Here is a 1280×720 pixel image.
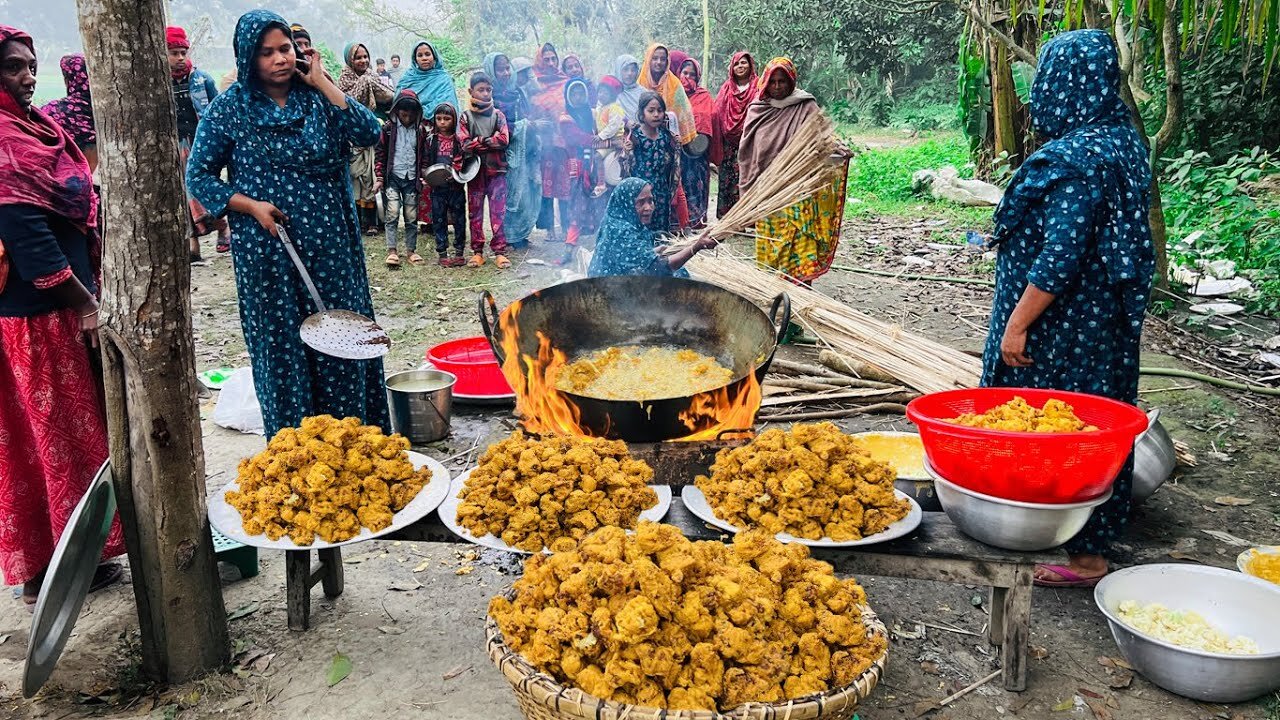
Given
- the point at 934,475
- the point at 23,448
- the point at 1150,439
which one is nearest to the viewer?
the point at 934,475

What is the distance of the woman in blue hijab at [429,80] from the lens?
892cm

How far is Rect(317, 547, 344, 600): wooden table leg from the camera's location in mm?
2965

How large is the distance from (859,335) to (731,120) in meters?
4.86

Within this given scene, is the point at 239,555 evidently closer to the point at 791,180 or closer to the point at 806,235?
the point at 791,180

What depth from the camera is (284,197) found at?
338 cm

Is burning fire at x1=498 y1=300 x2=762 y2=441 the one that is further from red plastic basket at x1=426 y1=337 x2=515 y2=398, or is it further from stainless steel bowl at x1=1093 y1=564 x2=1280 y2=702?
red plastic basket at x1=426 y1=337 x2=515 y2=398

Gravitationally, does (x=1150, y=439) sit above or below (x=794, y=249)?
below

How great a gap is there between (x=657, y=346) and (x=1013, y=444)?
189 centimetres

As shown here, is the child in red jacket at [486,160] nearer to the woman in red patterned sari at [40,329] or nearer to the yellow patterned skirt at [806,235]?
the yellow patterned skirt at [806,235]

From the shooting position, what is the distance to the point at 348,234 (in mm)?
3625

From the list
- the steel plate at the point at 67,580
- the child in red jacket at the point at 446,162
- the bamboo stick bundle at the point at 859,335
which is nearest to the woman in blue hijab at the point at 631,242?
the bamboo stick bundle at the point at 859,335

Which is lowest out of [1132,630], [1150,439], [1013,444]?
[1132,630]

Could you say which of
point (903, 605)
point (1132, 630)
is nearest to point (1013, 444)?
point (1132, 630)

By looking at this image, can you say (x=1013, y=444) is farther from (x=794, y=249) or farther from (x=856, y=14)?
(x=856, y=14)
